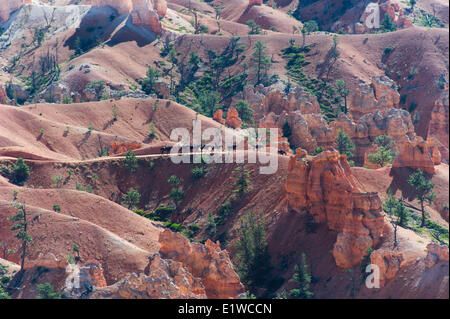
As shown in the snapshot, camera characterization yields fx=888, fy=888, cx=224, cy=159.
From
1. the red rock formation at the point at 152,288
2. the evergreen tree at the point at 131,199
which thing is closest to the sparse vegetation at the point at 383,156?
the evergreen tree at the point at 131,199

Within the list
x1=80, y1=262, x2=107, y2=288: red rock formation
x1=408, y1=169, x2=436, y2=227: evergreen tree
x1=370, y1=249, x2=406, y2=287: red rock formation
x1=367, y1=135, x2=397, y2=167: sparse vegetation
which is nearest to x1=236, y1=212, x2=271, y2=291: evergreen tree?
x1=370, y1=249, x2=406, y2=287: red rock formation

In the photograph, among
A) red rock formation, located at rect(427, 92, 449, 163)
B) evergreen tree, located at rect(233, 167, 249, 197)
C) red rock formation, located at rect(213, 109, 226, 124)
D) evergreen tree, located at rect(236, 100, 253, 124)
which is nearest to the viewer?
evergreen tree, located at rect(233, 167, 249, 197)

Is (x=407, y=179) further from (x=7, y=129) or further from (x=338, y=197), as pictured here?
(x=7, y=129)

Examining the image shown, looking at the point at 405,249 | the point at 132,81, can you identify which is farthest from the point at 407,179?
the point at 132,81

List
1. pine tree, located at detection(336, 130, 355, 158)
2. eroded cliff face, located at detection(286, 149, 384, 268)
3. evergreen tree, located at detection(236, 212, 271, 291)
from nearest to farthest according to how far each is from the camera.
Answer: eroded cliff face, located at detection(286, 149, 384, 268), evergreen tree, located at detection(236, 212, 271, 291), pine tree, located at detection(336, 130, 355, 158)

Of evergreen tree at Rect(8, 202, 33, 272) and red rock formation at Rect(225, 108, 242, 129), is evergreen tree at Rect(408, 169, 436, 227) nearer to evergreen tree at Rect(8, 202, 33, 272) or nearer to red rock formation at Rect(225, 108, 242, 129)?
evergreen tree at Rect(8, 202, 33, 272)
